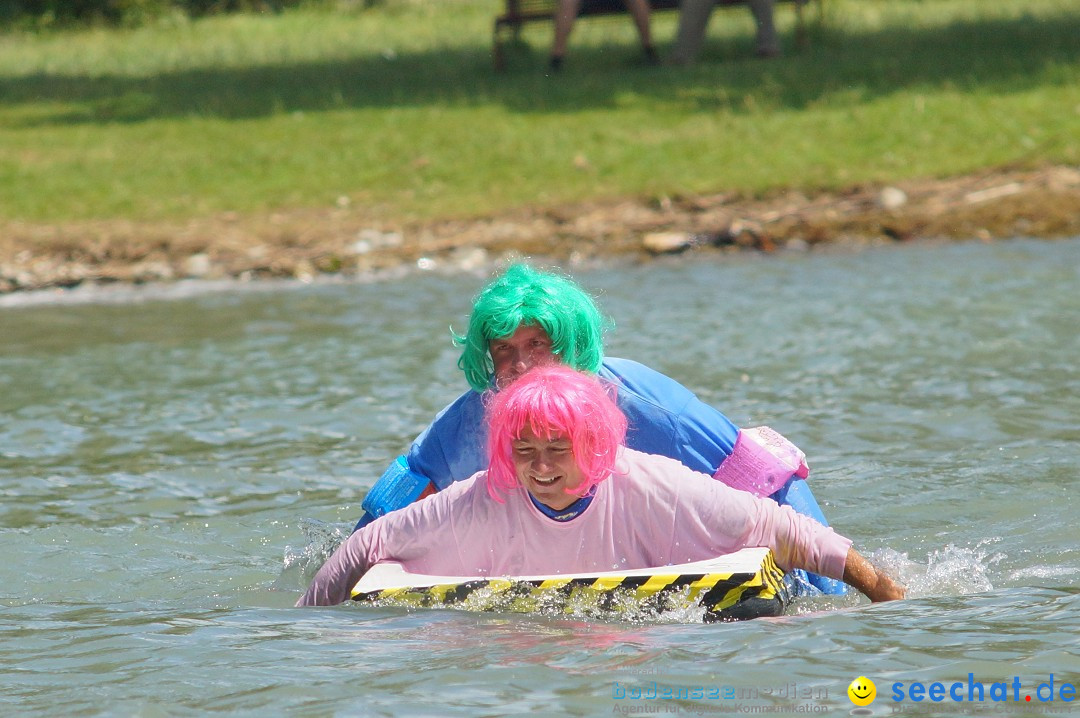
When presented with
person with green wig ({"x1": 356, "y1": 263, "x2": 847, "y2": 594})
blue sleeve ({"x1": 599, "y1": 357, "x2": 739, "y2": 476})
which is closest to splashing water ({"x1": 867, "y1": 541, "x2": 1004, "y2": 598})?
person with green wig ({"x1": 356, "y1": 263, "x2": 847, "y2": 594})

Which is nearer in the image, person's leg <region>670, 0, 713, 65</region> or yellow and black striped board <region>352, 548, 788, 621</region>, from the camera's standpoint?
yellow and black striped board <region>352, 548, 788, 621</region>

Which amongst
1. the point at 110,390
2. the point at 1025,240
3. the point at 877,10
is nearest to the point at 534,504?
the point at 110,390

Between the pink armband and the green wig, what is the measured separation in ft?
2.13

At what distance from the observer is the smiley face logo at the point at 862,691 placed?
173 inches

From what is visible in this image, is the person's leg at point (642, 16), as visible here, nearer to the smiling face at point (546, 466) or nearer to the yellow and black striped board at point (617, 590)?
the yellow and black striped board at point (617, 590)

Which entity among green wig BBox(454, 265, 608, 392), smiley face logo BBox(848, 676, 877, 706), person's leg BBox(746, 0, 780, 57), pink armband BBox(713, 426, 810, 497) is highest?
person's leg BBox(746, 0, 780, 57)

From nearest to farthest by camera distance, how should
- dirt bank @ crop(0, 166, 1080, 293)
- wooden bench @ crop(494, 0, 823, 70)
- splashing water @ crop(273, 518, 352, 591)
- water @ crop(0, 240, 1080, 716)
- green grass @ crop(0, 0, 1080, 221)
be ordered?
water @ crop(0, 240, 1080, 716) < splashing water @ crop(273, 518, 352, 591) < dirt bank @ crop(0, 166, 1080, 293) < green grass @ crop(0, 0, 1080, 221) < wooden bench @ crop(494, 0, 823, 70)

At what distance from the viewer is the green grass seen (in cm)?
1634

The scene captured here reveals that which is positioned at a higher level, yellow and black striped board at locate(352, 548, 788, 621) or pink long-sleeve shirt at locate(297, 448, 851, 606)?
pink long-sleeve shirt at locate(297, 448, 851, 606)

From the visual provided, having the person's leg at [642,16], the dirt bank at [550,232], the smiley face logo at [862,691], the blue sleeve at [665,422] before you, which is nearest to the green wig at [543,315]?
the blue sleeve at [665,422]

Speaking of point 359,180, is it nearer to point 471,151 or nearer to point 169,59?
point 471,151

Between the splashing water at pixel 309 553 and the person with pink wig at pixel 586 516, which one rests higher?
the person with pink wig at pixel 586 516

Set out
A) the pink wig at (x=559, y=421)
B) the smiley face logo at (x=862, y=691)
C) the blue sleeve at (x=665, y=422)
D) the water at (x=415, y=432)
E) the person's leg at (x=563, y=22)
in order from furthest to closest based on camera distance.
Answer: the person's leg at (x=563, y=22) → the blue sleeve at (x=665, y=422) → the pink wig at (x=559, y=421) → the water at (x=415, y=432) → the smiley face logo at (x=862, y=691)

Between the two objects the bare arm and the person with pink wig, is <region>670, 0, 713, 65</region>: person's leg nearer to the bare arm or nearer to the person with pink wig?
the person with pink wig
